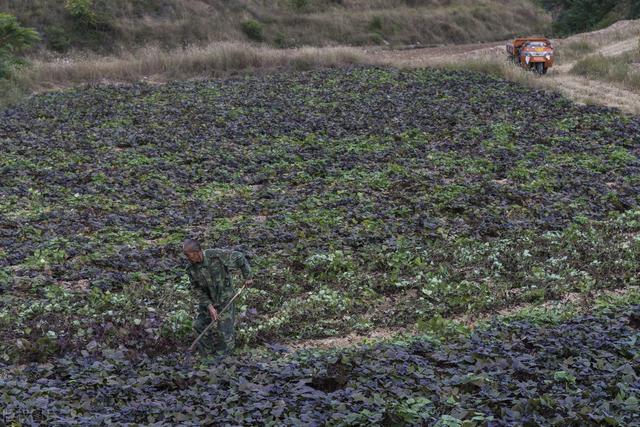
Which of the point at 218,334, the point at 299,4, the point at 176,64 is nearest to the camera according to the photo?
the point at 218,334

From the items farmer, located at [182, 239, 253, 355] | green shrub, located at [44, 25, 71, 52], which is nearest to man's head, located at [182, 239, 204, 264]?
farmer, located at [182, 239, 253, 355]

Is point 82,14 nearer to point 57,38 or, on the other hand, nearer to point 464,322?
point 57,38

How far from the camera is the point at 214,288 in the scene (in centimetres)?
843

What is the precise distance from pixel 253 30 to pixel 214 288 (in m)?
37.2

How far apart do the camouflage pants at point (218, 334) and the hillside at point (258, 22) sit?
3325 cm

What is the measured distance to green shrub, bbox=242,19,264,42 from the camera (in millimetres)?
43875

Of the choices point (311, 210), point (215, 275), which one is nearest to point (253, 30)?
point (311, 210)

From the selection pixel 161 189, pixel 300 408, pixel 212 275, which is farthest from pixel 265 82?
pixel 300 408

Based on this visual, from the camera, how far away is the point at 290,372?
729 centimetres

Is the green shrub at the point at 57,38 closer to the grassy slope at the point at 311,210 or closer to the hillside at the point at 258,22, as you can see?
the hillside at the point at 258,22

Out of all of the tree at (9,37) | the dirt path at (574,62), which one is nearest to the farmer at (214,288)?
the dirt path at (574,62)

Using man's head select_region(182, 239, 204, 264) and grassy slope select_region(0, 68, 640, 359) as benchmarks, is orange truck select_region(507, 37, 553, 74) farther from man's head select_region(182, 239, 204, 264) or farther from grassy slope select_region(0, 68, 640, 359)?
man's head select_region(182, 239, 204, 264)

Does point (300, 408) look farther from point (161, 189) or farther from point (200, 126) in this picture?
point (200, 126)

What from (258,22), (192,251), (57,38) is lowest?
(192,251)
